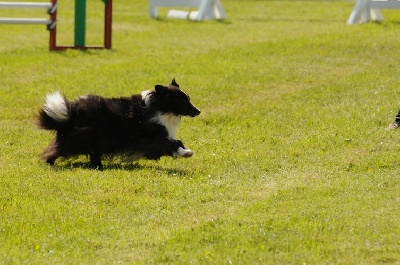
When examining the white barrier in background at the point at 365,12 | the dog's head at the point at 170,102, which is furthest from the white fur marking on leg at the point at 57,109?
the white barrier in background at the point at 365,12

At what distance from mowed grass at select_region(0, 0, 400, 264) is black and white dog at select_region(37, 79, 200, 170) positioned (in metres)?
0.18

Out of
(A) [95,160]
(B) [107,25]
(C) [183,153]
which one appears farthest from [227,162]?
(B) [107,25]

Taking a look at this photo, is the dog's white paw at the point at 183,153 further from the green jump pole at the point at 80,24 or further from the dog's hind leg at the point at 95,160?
the green jump pole at the point at 80,24

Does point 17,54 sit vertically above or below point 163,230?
below

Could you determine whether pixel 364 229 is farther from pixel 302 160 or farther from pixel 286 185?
pixel 302 160

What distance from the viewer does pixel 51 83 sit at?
17359mm

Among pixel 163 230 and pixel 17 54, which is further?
pixel 17 54

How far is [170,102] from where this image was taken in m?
11.4

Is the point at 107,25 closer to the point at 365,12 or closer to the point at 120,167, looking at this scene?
the point at 365,12

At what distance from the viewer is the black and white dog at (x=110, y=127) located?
11023 millimetres

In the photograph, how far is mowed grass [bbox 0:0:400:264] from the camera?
25.9ft

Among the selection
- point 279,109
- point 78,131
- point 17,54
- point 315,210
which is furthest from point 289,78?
point 315,210

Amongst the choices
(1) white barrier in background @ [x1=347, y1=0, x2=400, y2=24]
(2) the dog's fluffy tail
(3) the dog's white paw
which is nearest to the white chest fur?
(3) the dog's white paw

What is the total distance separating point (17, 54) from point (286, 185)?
1148cm
